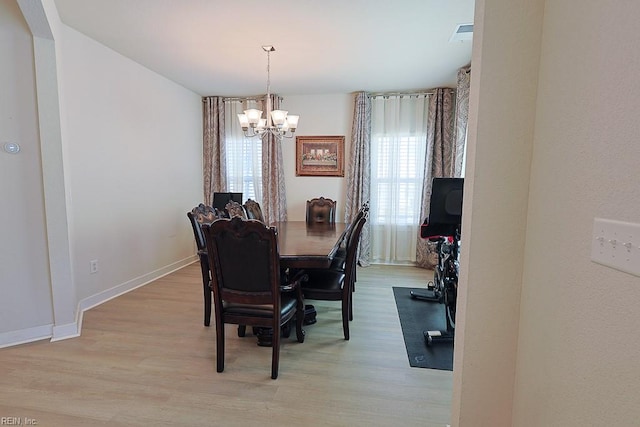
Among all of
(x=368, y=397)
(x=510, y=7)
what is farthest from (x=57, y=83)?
(x=368, y=397)

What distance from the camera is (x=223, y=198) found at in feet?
14.4

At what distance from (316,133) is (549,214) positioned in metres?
3.94

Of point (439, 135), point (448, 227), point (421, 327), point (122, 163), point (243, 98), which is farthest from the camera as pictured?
point (243, 98)

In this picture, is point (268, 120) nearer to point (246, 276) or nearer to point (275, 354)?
point (246, 276)

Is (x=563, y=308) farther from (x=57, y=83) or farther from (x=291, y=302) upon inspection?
(x=57, y=83)

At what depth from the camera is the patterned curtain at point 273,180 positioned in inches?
181

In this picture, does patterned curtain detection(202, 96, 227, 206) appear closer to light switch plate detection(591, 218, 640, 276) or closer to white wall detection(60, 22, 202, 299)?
white wall detection(60, 22, 202, 299)

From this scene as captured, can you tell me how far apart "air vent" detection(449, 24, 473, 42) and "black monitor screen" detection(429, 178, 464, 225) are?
1.34 metres

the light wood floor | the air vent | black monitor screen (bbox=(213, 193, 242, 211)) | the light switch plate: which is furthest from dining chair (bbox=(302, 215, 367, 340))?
black monitor screen (bbox=(213, 193, 242, 211))

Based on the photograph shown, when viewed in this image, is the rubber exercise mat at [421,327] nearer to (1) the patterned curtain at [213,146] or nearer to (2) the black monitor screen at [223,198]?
(2) the black monitor screen at [223,198]

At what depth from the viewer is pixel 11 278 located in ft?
7.29

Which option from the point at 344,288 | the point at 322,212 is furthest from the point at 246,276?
the point at 322,212

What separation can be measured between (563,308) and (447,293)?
5.23 ft

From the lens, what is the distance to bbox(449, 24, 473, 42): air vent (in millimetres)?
2525
